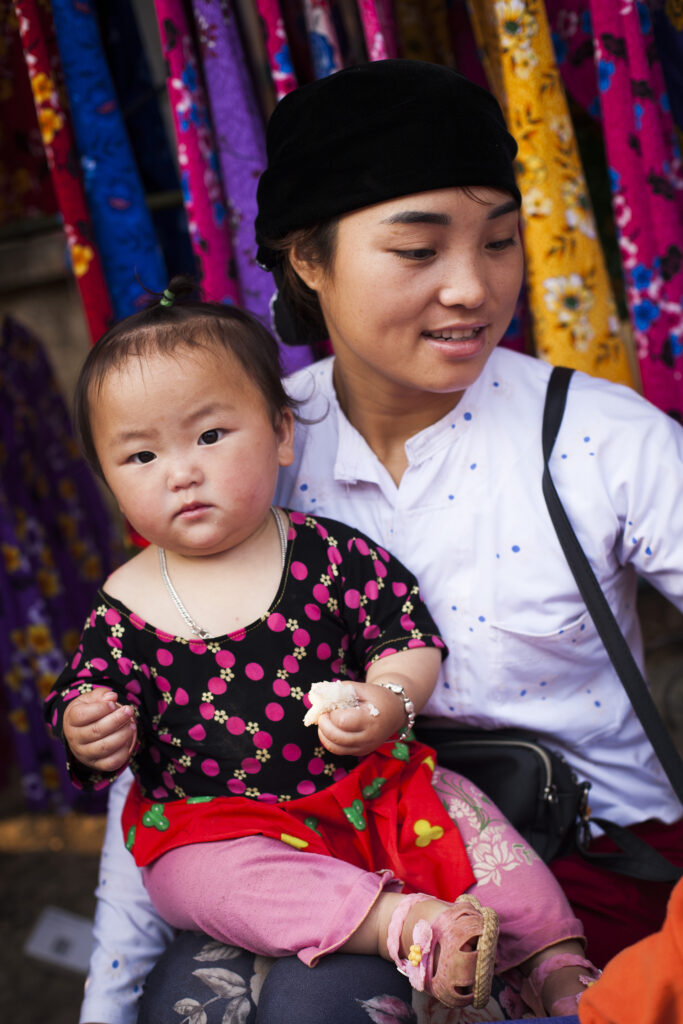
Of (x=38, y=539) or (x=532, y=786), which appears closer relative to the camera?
(x=532, y=786)

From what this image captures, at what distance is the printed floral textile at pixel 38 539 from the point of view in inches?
105

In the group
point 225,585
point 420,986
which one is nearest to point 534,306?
point 225,585

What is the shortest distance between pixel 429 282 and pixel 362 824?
80cm

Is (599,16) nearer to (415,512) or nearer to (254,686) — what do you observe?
→ (415,512)

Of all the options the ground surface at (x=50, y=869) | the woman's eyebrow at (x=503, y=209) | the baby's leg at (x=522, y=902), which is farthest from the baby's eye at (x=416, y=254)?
the ground surface at (x=50, y=869)

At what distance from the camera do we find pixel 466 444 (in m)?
1.51

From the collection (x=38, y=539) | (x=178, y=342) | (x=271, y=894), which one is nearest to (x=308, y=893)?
(x=271, y=894)

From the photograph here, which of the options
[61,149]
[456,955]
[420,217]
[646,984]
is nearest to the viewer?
[646,984]

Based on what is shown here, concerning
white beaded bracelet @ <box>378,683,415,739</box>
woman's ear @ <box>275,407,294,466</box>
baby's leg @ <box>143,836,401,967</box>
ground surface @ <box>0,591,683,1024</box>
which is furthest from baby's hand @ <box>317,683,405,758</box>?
ground surface @ <box>0,591,683,1024</box>

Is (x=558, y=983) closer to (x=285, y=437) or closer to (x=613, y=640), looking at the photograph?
(x=613, y=640)

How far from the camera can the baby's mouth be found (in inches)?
53.6

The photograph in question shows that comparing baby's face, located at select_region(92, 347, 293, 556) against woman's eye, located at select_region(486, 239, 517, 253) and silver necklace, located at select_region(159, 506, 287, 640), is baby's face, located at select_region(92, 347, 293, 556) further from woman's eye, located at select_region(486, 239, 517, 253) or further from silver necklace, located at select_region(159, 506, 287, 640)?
woman's eye, located at select_region(486, 239, 517, 253)

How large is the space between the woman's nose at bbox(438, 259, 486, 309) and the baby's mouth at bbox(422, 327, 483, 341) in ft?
0.21

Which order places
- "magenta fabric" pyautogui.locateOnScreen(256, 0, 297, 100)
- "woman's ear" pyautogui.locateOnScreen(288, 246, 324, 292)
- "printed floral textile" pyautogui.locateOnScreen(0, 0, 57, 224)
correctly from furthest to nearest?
1. "printed floral textile" pyautogui.locateOnScreen(0, 0, 57, 224)
2. "magenta fabric" pyautogui.locateOnScreen(256, 0, 297, 100)
3. "woman's ear" pyautogui.locateOnScreen(288, 246, 324, 292)
